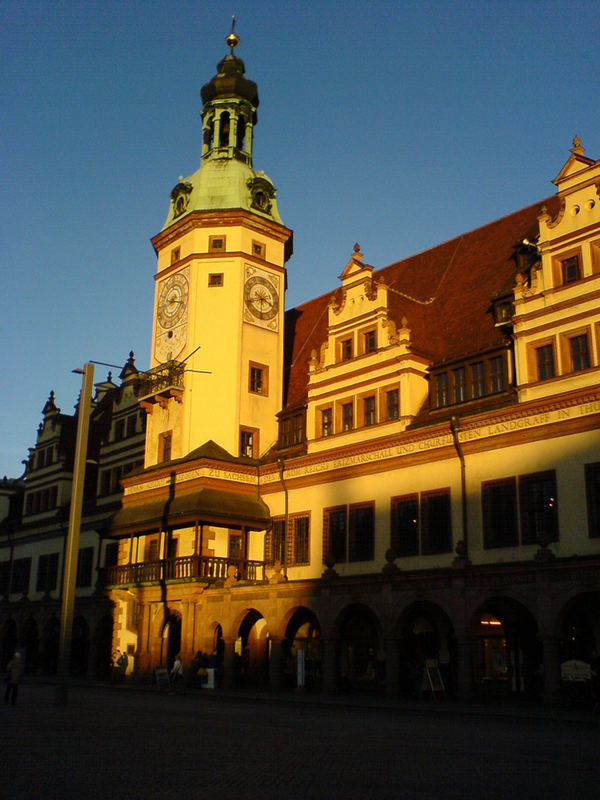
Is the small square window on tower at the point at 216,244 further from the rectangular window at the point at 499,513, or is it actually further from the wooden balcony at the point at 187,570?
the rectangular window at the point at 499,513

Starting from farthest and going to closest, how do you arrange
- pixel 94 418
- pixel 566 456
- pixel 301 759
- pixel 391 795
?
pixel 94 418, pixel 566 456, pixel 301 759, pixel 391 795

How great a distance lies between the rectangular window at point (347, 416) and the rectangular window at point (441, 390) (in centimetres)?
428

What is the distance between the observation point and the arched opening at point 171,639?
3888 cm

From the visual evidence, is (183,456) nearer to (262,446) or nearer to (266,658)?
(262,446)

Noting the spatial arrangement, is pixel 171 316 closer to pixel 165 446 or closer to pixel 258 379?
pixel 258 379

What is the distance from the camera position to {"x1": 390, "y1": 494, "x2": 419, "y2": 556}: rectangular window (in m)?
32.5

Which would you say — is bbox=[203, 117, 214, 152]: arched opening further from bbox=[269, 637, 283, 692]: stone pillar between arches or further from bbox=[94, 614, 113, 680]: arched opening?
bbox=[269, 637, 283, 692]: stone pillar between arches

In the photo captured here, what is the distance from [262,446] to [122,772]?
29514mm

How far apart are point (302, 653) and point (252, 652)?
561 cm

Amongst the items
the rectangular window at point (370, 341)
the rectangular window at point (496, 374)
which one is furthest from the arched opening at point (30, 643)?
the rectangular window at point (496, 374)

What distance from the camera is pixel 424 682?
30000mm

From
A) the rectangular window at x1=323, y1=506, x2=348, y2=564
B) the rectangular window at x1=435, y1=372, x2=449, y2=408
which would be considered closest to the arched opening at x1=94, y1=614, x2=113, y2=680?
the rectangular window at x1=323, y1=506, x2=348, y2=564

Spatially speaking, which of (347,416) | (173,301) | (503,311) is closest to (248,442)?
(347,416)

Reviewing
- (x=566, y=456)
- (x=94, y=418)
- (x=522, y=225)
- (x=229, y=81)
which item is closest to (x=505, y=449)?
(x=566, y=456)
